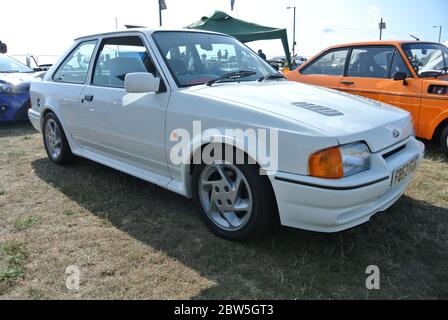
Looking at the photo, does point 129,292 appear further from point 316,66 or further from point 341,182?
point 316,66

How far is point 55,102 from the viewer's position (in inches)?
172

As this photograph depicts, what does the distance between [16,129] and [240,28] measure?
322 inches

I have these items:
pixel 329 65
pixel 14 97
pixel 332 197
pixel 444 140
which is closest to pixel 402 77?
pixel 444 140

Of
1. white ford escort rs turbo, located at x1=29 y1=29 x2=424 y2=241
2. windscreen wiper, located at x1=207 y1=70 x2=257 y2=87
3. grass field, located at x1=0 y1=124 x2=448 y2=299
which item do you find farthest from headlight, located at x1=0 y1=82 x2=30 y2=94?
windscreen wiper, located at x1=207 y1=70 x2=257 y2=87

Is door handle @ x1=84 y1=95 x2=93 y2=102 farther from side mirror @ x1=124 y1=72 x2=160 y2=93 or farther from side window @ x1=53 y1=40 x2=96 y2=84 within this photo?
side mirror @ x1=124 y1=72 x2=160 y2=93

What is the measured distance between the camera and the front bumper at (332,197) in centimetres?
228

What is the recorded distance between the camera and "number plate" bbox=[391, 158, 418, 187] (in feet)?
8.35

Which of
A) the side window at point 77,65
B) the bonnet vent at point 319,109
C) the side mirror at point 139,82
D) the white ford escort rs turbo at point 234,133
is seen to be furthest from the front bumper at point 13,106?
the bonnet vent at point 319,109

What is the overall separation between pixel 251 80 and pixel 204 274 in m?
1.69

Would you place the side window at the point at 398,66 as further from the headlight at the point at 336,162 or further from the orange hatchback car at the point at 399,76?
the headlight at the point at 336,162

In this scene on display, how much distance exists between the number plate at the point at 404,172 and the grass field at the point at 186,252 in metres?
0.48

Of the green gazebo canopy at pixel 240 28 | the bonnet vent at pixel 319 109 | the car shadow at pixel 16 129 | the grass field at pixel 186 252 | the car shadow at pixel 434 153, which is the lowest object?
the grass field at pixel 186 252

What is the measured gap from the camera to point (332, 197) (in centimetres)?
227
